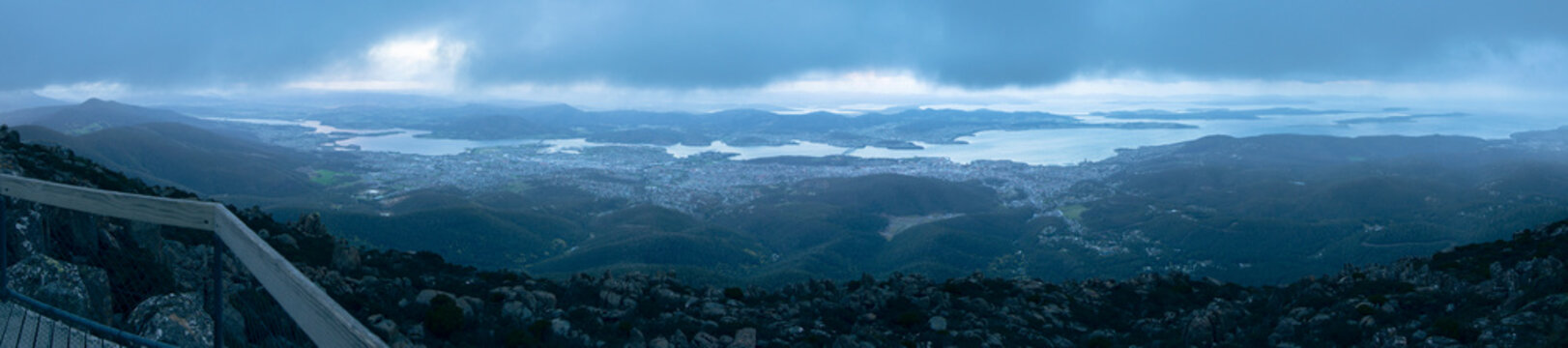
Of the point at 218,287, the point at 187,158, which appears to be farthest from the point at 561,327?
the point at 187,158

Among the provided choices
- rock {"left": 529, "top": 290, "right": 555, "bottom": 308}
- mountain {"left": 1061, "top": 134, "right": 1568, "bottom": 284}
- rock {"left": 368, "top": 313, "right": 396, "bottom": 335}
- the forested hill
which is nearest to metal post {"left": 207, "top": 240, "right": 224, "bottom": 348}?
the forested hill

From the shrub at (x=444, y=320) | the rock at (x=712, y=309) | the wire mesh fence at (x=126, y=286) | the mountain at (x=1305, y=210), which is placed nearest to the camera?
the wire mesh fence at (x=126, y=286)

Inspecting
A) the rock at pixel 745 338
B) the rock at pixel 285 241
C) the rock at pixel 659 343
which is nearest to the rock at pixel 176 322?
the rock at pixel 659 343

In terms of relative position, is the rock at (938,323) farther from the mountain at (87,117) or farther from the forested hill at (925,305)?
the mountain at (87,117)

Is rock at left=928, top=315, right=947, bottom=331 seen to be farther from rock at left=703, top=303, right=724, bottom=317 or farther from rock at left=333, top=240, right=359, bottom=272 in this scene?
rock at left=333, top=240, right=359, bottom=272

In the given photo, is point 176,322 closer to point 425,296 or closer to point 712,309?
point 425,296

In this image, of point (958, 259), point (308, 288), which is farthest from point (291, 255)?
point (958, 259)
